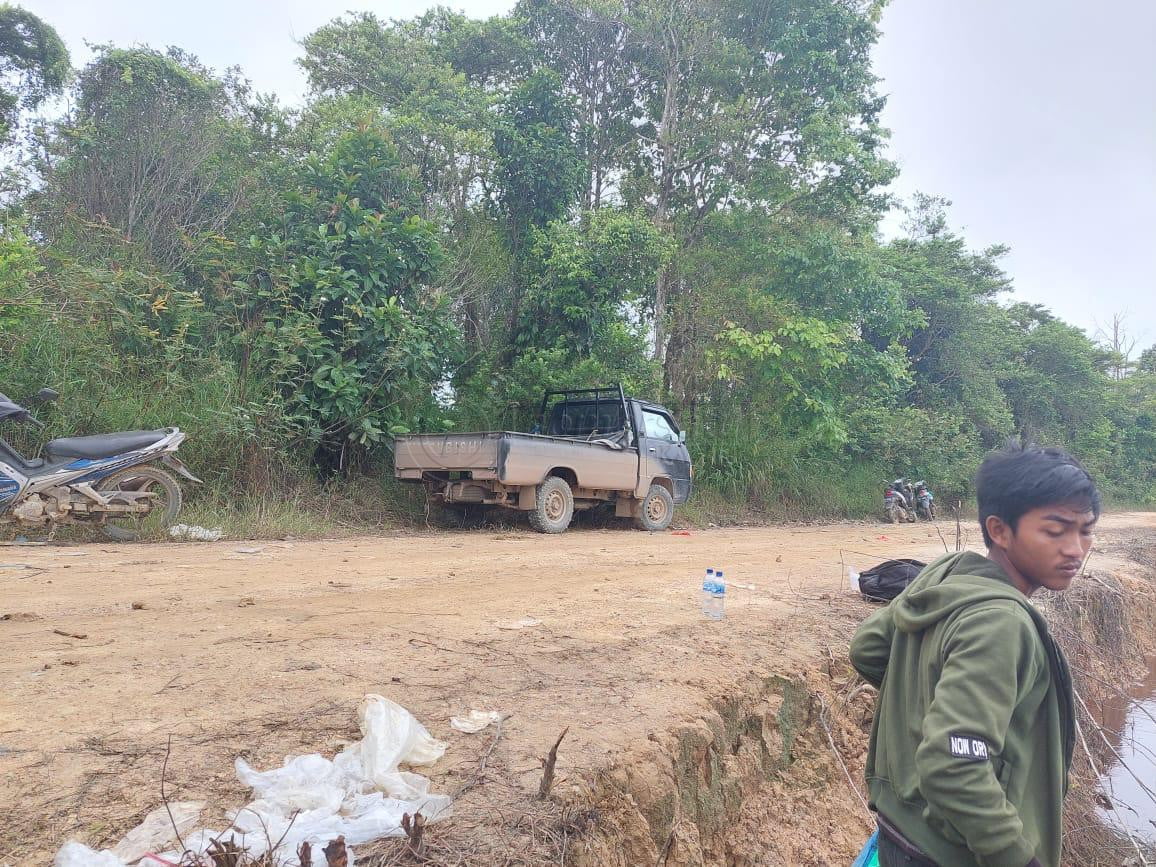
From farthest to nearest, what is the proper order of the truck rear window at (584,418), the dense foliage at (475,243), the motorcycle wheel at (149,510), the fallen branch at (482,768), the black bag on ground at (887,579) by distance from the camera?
the truck rear window at (584,418) → the dense foliage at (475,243) → the motorcycle wheel at (149,510) → the black bag on ground at (887,579) → the fallen branch at (482,768)

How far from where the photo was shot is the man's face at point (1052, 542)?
5.20ft

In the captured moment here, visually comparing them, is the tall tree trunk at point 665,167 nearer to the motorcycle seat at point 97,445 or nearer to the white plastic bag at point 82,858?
the motorcycle seat at point 97,445

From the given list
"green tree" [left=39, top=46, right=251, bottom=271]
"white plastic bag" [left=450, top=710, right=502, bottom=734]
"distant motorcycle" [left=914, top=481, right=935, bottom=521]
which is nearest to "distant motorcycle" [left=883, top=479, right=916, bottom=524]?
"distant motorcycle" [left=914, top=481, right=935, bottom=521]

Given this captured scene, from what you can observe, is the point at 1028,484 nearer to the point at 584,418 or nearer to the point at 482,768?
the point at 482,768

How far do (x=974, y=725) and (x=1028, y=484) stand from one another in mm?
570

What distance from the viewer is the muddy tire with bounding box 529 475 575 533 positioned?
9367 mm

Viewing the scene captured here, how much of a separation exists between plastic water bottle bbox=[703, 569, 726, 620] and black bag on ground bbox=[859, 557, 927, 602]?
1.49 meters

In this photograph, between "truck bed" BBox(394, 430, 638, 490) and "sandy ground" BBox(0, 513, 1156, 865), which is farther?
"truck bed" BBox(394, 430, 638, 490)

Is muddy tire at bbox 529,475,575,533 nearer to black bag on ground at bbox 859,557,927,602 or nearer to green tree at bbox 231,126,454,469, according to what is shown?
green tree at bbox 231,126,454,469

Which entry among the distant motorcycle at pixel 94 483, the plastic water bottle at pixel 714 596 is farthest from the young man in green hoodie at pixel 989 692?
the distant motorcycle at pixel 94 483

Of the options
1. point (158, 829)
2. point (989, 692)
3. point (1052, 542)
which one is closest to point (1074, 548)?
point (1052, 542)

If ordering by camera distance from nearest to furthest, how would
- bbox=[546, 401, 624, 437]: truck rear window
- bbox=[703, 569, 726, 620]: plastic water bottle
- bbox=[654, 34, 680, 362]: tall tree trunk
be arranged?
bbox=[703, 569, 726, 620]: plastic water bottle
bbox=[546, 401, 624, 437]: truck rear window
bbox=[654, 34, 680, 362]: tall tree trunk

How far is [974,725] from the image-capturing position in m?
1.34

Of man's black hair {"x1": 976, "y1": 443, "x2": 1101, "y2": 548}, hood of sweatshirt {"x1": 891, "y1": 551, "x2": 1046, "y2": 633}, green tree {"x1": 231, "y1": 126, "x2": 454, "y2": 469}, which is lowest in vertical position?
hood of sweatshirt {"x1": 891, "y1": 551, "x2": 1046, "y2": 633}
